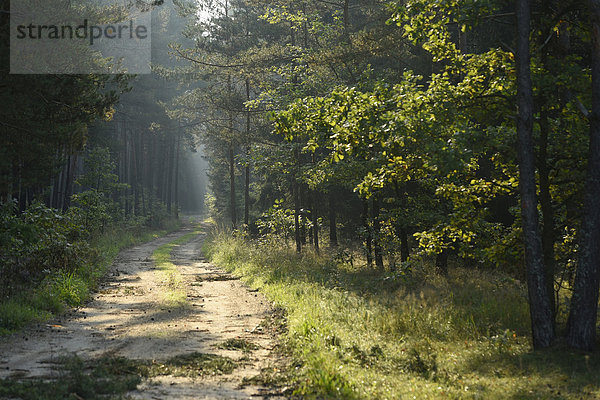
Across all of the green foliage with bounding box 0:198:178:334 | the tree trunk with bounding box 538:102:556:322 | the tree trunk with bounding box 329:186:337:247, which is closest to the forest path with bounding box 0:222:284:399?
the green foliage with bounding box 0:198:178:334

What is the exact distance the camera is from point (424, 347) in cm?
815

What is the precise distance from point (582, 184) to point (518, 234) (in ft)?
4.67

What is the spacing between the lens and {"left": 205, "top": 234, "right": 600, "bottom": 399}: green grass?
6395 mm

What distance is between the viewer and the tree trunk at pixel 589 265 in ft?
25.3

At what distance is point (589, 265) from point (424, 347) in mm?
2807

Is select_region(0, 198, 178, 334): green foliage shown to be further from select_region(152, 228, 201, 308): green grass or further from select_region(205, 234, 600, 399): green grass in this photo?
select_region(205, 234, 600, 399): green grass

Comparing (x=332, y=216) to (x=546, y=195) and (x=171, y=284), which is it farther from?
(x=546, y=195)

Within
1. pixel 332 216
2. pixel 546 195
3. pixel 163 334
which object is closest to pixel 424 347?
pixel 546 195

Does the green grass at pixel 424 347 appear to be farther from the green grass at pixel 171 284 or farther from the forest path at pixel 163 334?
the green grass at pixel 171 284

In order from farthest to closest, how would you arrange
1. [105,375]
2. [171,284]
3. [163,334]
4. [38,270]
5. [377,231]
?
[377,231], [171,284], [38,270], [163,334], [105,375]

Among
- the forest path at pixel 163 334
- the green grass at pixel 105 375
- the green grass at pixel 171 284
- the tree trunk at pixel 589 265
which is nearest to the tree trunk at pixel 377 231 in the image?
the forest path at pixel 163 334

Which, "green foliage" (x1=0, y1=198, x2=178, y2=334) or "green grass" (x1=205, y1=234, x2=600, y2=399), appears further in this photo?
"green foliage" (x1=0, y1=198, x2=178, y2=334)

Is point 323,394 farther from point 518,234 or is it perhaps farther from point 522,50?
point 522,50

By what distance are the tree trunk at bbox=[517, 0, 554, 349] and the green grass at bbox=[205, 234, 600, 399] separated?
0.43 m
